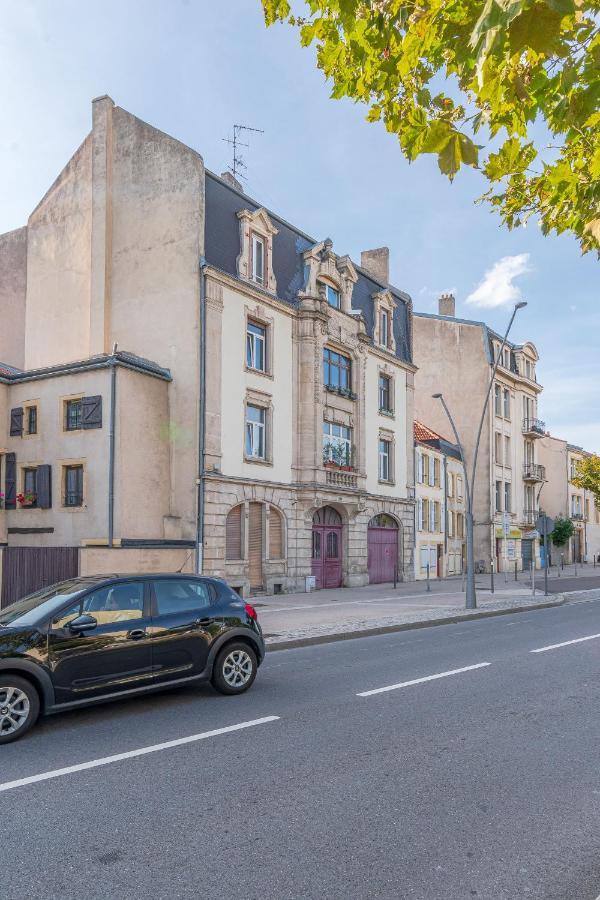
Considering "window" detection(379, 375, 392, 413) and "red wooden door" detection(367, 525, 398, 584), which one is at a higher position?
"window" detection(379, 375, 392, 413)

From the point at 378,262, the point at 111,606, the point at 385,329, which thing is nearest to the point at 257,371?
the point at 385,329

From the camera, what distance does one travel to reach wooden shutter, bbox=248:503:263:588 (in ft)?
86.9

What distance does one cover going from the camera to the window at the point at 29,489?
78.6 ft

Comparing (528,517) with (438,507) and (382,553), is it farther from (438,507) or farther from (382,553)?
(382,553)

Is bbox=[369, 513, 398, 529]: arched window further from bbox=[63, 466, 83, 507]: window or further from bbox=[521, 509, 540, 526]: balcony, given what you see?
bbox=[521, 509, 540, 526]: balcony

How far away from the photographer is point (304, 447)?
1142 inches

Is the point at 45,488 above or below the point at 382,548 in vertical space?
above

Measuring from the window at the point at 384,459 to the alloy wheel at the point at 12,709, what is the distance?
28.9 meters

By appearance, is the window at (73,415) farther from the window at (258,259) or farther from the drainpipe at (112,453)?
the window at (258,259)

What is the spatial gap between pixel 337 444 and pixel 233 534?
744 centimetres

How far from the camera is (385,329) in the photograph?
119ft

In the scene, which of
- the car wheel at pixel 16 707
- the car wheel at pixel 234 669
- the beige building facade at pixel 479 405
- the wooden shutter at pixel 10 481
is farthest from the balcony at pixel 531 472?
the car wheel at pixel 16 707

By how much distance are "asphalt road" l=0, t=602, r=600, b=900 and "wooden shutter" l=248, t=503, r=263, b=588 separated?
56.1 ft

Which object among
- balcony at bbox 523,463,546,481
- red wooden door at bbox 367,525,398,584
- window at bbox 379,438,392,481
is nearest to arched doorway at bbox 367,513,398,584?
red wooden door at bbox 367,525,398,584
